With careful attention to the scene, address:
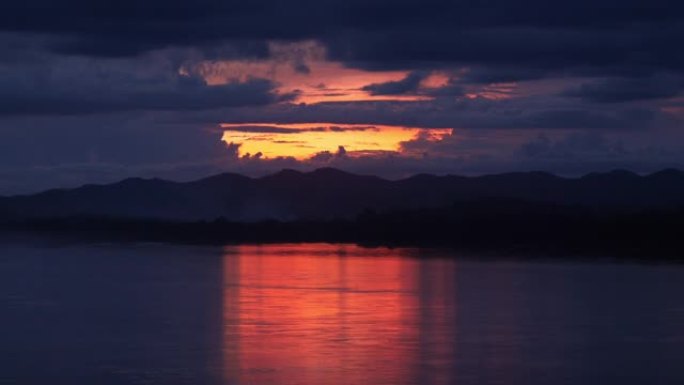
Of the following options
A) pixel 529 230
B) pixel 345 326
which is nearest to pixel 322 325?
pixel 345 326

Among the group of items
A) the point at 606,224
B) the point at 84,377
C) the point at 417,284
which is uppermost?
the point at 606,224

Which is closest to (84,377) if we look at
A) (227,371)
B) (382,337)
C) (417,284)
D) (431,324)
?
(227,371)

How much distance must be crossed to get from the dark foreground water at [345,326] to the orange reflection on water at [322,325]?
5cm

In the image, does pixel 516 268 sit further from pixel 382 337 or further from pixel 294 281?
pixel 382 337

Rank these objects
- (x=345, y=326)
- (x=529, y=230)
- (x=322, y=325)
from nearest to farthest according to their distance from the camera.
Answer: (x=345, y=326) → (x=322, y=325) → (x=529, y=230)

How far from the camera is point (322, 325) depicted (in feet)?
98.9

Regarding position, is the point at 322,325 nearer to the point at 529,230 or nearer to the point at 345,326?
the point at 345,326

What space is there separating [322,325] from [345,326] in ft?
1.82

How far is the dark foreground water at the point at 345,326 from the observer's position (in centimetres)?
2308

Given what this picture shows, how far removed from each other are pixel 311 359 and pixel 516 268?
109 ft

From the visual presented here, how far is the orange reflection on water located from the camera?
22.9 m

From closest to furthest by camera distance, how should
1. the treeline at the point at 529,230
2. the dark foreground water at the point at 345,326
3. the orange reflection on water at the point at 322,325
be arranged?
the orange reflection on water at the point at 322,325 → the dark foreground water at the point at 345,326 → the treeline at the point at 529,230

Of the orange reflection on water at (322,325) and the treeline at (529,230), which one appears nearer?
the orange reflection on water at (322,325)

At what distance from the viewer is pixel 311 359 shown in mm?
24234
